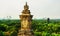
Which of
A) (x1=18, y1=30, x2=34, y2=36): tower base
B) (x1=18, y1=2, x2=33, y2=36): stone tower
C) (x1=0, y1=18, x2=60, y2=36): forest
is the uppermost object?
(x1=18, y1=2, x2=33, y2=36): stone tower

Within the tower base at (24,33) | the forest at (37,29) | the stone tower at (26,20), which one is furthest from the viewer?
the forest at (37,29)

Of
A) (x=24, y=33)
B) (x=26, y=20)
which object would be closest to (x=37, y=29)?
(x=26, y=20)

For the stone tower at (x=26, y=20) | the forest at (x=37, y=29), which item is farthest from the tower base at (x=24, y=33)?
the forest at (x=37, y=29)

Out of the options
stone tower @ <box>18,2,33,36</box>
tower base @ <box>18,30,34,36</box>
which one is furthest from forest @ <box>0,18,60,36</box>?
tower base @ <box>18,30,34,36</box>

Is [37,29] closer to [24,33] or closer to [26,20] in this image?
[26,20]

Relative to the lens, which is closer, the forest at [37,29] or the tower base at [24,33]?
the tower base at [24,33]

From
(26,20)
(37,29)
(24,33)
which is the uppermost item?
(26,20)

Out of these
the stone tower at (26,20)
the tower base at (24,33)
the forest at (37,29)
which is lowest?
the forest at (37,29)

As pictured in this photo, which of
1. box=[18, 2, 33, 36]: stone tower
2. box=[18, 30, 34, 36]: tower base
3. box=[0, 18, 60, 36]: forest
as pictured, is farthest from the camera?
box=[0, 18, 60, 36]: forest

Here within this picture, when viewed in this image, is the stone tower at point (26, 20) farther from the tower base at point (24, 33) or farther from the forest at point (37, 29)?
the forest at point (37, 29)

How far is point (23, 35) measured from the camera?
2038 centimetres

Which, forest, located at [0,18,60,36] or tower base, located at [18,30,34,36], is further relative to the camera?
forest, located at [0,18,60,36]

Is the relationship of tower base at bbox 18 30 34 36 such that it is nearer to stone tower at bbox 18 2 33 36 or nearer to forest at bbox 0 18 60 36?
stone tower at bbox 18 2 33 36

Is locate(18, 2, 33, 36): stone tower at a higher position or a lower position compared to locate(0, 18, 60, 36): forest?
higher
